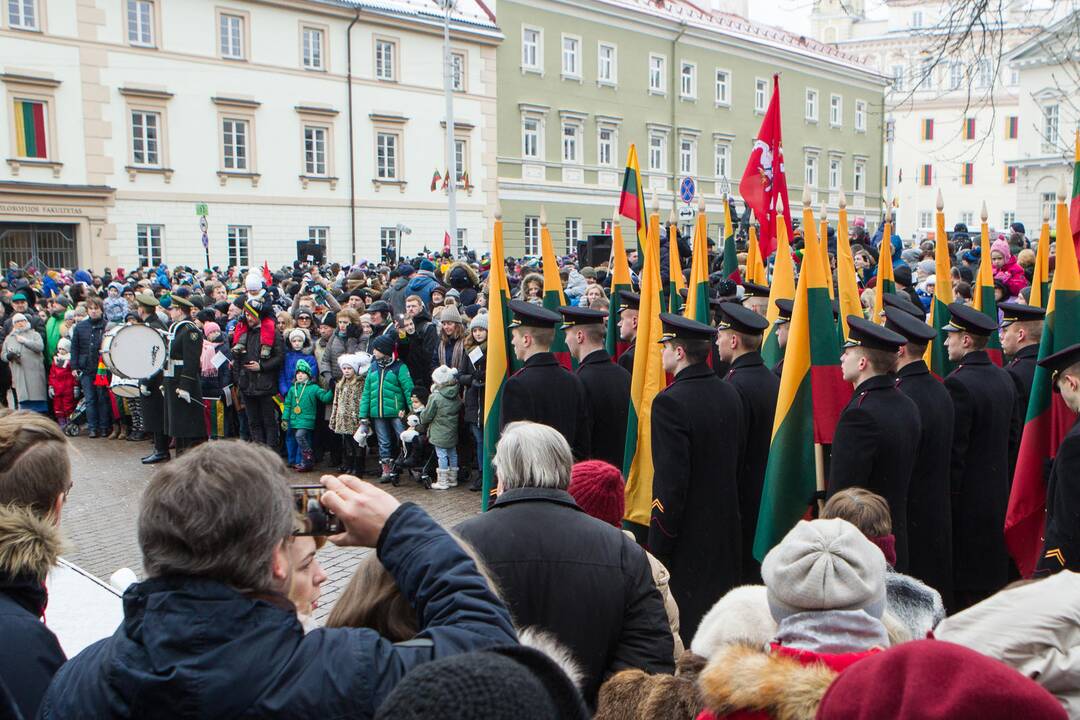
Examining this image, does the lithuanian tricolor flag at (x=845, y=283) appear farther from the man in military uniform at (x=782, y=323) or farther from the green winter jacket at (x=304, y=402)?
the green winter jacket at (x=304, y=402)

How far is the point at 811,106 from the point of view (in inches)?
2080

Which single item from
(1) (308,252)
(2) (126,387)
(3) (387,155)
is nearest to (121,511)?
(2) (126,387)

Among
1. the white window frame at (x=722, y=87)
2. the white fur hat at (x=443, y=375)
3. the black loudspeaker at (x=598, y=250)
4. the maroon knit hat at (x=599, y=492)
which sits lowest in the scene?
the white fur hat at (x=443, y=375)

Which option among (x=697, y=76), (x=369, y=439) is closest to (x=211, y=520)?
(x=369, y=439)

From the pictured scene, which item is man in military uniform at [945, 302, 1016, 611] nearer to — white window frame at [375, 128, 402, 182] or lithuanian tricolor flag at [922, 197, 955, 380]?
lithuanian tricolor flag at [922, 197, 955, 380]

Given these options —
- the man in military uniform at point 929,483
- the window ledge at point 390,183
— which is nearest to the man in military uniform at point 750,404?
the man in military uniform at point 929,483


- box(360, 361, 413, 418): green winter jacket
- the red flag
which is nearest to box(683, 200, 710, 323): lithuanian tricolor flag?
the red flag

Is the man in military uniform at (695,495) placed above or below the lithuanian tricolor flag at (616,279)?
below

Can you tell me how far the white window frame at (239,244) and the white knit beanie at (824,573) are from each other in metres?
33.4

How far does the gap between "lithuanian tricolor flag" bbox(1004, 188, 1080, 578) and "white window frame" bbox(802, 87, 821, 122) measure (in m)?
49.3

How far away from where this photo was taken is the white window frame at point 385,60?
3675 centimetres

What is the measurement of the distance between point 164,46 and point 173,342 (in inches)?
950

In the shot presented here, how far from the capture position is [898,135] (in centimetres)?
7169

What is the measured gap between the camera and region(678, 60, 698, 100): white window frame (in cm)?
4609
